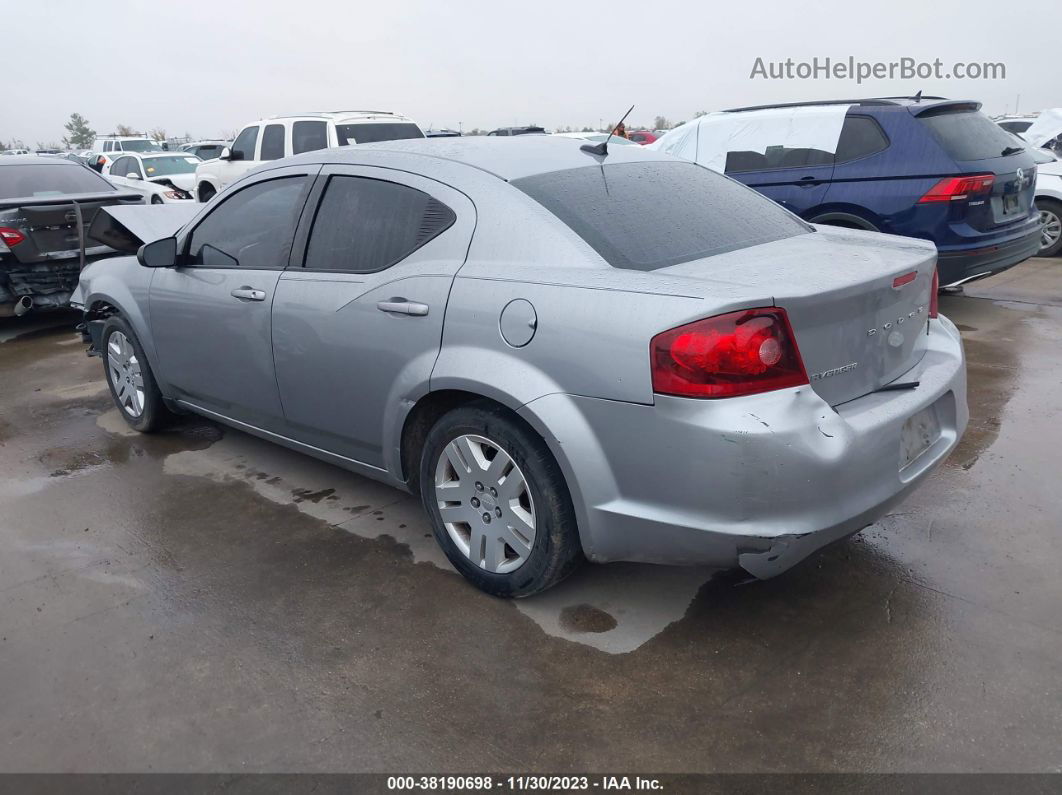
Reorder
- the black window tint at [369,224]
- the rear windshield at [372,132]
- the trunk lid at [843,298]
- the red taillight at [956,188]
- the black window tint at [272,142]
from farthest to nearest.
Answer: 1. the black window tint at [272,142]
2. the rear windshield at [372,132]
3. the red taillight at [956,188]
4. the black window tint at [369,224]
5. the trunk lid at [843,298]

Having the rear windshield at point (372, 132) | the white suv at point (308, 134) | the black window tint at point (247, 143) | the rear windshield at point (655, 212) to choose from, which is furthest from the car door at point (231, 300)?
the black window tint at point (247, 143)

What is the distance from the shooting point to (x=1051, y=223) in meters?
9.95

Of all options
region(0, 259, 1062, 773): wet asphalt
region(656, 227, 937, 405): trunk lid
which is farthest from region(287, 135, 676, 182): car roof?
region(0, 259, 1062, 773): wet asphalt

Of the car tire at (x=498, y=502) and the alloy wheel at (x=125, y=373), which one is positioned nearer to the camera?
the car tire at (x=498, y=502)

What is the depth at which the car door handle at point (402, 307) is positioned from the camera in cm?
308

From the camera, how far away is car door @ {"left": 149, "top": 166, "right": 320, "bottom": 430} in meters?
3.78

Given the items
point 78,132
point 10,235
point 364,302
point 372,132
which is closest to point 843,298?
point 364,302

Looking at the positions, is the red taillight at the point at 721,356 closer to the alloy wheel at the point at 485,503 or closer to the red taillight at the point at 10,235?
the alloy wheel at the point at 485,503

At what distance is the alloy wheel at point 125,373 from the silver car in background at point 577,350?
994 millimetres

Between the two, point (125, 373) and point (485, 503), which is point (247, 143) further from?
point (485, 503)

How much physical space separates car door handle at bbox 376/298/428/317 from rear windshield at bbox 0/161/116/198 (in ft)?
20.6

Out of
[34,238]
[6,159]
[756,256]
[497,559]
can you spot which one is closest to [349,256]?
[497,559]

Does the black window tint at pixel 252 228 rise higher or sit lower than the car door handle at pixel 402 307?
higher

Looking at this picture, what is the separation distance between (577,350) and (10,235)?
6.62m
